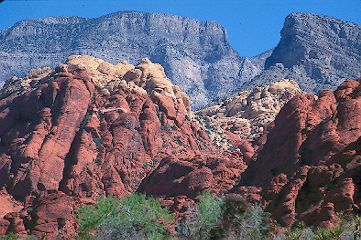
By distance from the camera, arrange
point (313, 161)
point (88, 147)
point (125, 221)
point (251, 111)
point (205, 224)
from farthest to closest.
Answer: point (251, 111), point (88, 147), point (313, 161), point (125, 221), point (205, 224)

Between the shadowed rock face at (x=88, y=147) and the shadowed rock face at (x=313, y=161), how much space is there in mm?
6918

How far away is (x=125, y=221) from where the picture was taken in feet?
138

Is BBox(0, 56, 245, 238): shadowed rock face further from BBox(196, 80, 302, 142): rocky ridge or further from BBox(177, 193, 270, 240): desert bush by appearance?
BBox(177, 193, 270, 240): desert bush

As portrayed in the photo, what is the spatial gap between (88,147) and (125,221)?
42.7m

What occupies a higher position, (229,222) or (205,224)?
(205,224)

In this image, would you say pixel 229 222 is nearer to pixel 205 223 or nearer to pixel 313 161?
pixel 205 223

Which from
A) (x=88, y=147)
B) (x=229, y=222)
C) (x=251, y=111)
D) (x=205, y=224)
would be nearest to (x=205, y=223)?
(x=205, y=224)

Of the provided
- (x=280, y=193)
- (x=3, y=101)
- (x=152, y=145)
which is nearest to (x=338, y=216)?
(x=280, y=193)

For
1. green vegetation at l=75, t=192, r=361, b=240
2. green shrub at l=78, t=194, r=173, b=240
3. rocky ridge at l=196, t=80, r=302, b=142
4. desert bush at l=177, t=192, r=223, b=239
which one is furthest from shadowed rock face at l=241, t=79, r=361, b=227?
rocky ridge at l=196, t=80, r=302, b=142

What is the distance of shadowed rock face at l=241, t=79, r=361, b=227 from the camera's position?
1951 inches

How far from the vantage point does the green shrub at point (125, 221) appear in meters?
41.1

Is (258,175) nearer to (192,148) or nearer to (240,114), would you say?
(192,148)

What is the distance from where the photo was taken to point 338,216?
46562mm

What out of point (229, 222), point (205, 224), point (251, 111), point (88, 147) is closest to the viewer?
point (229, 222)
